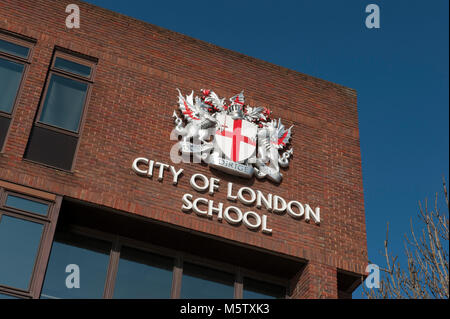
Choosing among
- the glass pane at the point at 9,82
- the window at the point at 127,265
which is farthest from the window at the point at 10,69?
the window at the point at 127,265

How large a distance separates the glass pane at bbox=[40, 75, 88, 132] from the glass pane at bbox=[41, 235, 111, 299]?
7.74 feet

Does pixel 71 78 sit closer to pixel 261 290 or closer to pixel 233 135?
pixel 233 135

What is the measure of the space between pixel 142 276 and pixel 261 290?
2580mm

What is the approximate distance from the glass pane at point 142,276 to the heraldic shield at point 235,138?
2.64 metres

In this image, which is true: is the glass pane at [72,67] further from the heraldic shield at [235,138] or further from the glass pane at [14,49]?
the heraldic shield at [235,138]

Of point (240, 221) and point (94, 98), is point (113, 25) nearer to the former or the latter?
point (94, 98)

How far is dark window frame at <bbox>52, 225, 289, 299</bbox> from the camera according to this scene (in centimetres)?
1449

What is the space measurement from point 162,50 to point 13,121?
405cm

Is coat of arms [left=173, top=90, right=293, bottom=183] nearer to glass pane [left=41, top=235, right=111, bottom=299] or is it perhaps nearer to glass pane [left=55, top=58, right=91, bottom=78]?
glass pane [left=55, top=58, right=91, bottom=78]

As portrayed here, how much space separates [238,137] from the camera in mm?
16484

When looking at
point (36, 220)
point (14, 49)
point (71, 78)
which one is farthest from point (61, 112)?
point (36, 220)

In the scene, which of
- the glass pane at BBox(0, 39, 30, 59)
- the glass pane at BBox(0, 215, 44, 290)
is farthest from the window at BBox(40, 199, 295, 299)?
the glass pane at BBox(0, 39, 30, 59)

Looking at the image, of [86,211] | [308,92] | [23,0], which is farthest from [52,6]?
[308,92]

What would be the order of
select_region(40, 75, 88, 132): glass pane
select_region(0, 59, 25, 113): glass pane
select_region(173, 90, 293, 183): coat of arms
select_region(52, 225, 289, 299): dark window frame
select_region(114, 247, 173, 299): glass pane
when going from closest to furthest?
1. select_region(114, 247, 173, 299): glass pane
2. select_region(52, 225, 289, 299): dark window frame
3. select_region(0, 59, 25, 113): glass pane
4. select_region(40, 75, 88, 132): glass pane
5. select_region(173, 90, 293, 183): coat of arms
